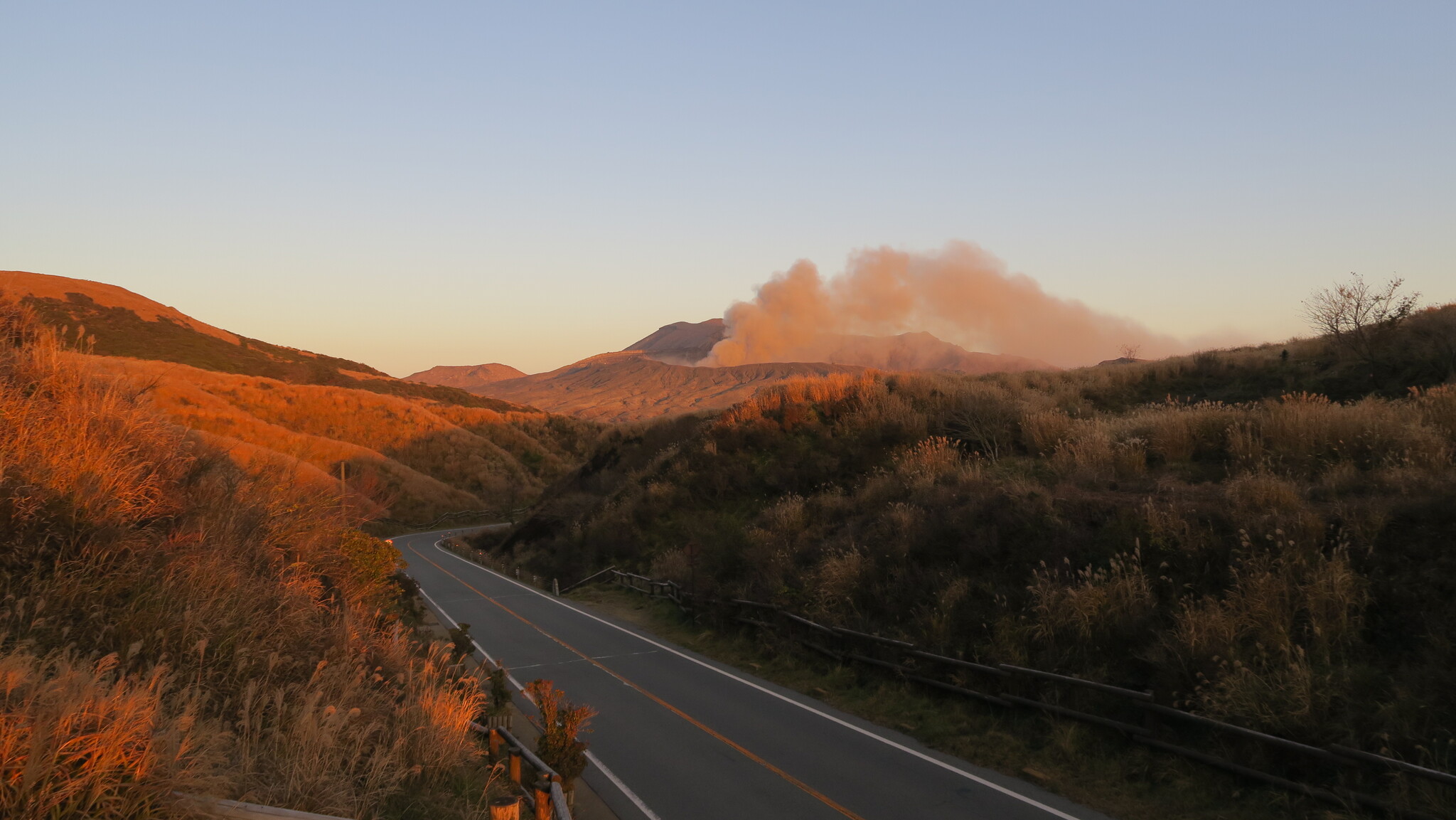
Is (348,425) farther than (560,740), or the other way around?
(348,425)

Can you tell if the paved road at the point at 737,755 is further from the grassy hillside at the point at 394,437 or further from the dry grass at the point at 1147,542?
the grassy hillside at the point at 394,437

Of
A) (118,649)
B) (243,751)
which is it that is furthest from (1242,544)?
(118,649)

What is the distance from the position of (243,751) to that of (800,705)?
30.8ft

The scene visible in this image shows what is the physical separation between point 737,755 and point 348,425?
74.3 metres

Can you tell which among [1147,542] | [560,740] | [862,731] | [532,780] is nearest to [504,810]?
[560,740]

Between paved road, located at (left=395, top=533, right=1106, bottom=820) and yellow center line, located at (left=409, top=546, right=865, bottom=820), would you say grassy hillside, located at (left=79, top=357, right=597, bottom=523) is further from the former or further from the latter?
paved road, located at (left=395, top=533, right=1106, bottom=820)

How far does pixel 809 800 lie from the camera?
8867 millimetres

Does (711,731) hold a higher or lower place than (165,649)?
lower

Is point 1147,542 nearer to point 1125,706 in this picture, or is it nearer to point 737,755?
point 1125,706

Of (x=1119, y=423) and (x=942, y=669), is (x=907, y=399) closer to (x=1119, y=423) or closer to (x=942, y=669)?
(x=1119, y=423)

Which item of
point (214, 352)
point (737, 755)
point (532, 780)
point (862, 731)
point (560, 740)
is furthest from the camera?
point (214, 352)

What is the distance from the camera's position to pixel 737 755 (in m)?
10.5

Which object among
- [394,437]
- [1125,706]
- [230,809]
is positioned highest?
[230,809]

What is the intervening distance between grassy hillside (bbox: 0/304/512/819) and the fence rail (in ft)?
24.0
